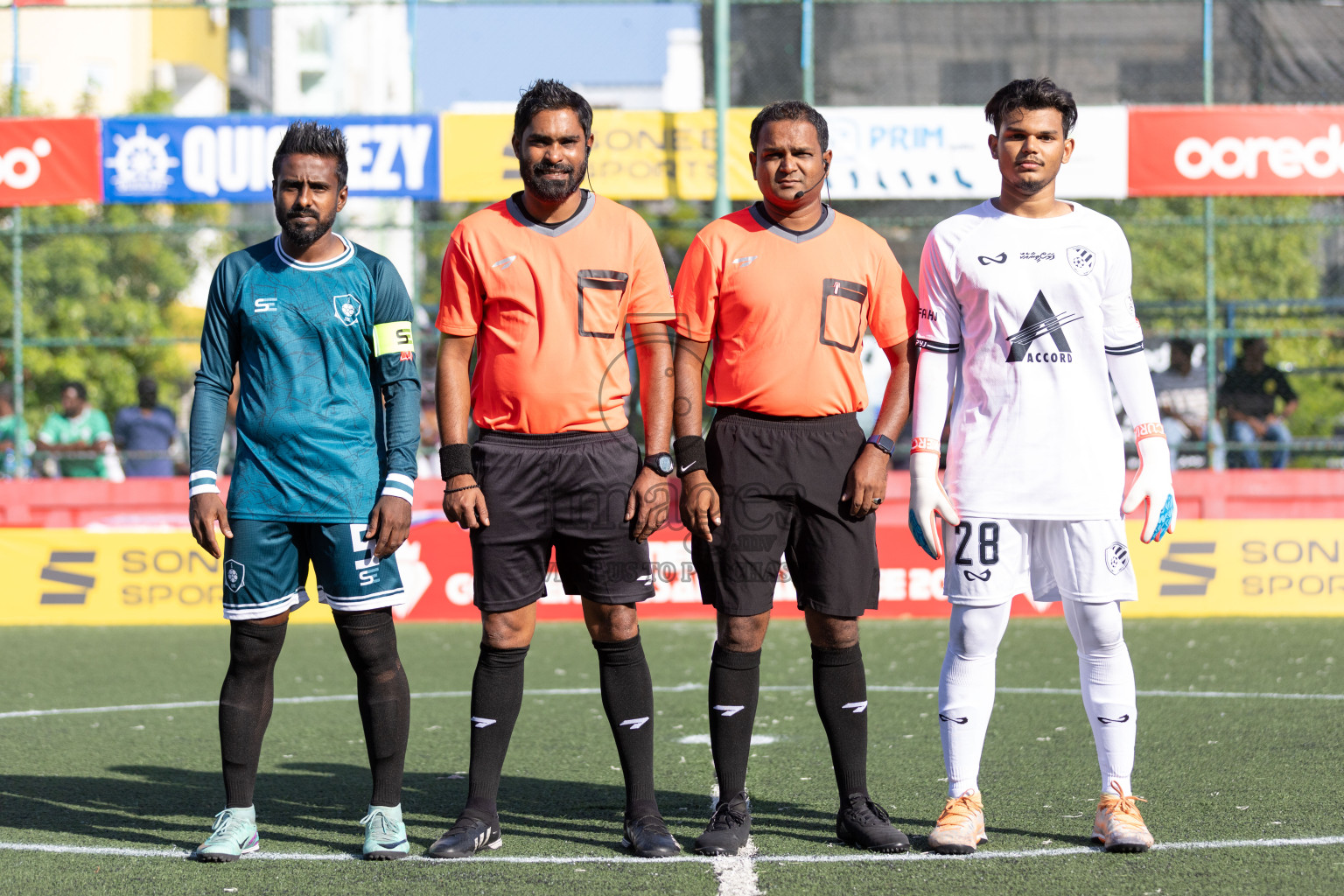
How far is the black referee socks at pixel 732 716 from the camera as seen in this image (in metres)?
4.37

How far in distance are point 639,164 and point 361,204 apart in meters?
20.4

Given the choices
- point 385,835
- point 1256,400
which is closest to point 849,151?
point 1256,400

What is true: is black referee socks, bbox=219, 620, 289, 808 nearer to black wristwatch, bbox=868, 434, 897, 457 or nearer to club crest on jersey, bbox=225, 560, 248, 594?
club crest on jersey, bbox=225, 560, 248, 594

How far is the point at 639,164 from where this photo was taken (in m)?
11.6

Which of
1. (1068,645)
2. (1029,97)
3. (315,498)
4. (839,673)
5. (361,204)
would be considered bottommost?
(1068,645)

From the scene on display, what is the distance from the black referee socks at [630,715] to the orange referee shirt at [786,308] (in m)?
0.82

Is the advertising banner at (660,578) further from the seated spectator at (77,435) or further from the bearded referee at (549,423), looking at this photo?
the bearded referee at (549,423)

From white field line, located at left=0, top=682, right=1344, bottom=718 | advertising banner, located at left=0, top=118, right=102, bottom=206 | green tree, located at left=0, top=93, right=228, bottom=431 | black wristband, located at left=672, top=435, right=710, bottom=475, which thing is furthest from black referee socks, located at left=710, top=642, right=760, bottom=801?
green tree, located at left=0, top=93, right=228, bottom=431

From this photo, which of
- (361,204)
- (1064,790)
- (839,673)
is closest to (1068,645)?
(1064,790)

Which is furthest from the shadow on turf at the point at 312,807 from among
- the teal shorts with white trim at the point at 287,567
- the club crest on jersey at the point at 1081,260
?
the club crest on jersey at the point at 1081,260

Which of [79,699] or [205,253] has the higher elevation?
[205,253]

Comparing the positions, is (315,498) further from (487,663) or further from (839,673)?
(839,673)

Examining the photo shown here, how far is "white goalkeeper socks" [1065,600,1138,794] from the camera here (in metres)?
4.34

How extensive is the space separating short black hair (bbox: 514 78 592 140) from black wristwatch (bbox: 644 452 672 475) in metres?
0.96
